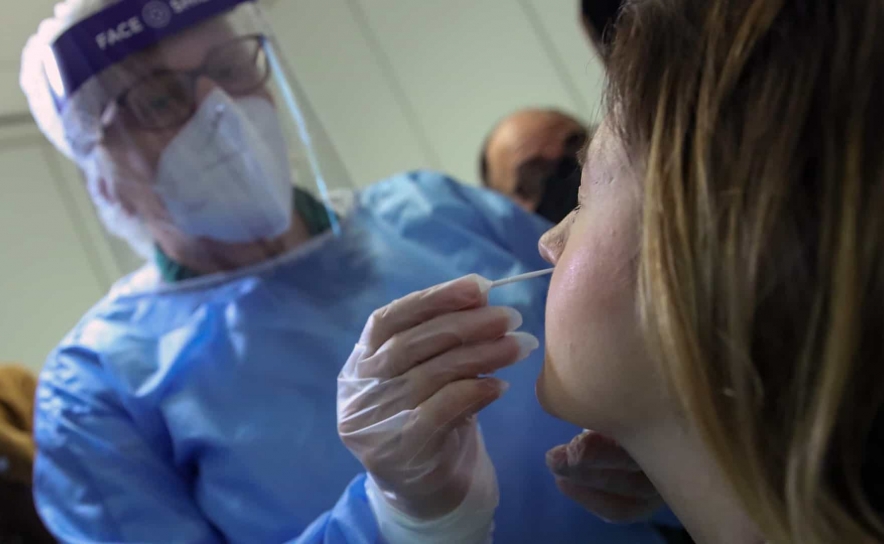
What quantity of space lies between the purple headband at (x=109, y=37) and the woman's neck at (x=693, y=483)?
790mm

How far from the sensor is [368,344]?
1.89ft

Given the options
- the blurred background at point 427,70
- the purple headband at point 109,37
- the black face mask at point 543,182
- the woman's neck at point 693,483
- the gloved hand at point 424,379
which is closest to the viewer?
the woman's neck at point 693,483

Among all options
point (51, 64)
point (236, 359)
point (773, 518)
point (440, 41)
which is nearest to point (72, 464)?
point (236, 359)

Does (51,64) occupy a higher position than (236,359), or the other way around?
(51,64)

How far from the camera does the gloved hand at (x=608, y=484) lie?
0.65m

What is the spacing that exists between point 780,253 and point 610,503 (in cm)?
40

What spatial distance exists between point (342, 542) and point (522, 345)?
251 mm

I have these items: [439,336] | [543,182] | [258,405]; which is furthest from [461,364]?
[543,182]

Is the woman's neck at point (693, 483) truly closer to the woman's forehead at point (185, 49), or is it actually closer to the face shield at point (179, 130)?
the face shield at point (179, 130)

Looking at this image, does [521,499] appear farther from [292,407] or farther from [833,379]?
[833,379]

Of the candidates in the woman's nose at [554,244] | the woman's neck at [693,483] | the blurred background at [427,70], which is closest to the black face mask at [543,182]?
the blurred background at [427,70]

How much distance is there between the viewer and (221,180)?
0.93m

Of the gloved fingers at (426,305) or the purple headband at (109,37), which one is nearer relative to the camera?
the gloved fingers at (426,305)

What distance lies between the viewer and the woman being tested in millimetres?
331
